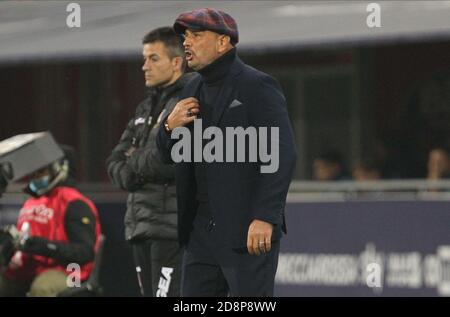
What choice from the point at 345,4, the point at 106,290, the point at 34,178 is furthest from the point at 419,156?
the point at 34,178

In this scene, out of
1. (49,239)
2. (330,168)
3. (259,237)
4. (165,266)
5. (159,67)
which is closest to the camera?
(259,237)

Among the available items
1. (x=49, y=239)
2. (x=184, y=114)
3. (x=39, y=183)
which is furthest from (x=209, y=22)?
(x=39, y=183)

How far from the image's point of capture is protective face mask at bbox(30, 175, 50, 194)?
10.5 m

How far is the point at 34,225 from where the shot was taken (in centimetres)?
1046

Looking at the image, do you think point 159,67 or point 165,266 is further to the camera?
point 159,67

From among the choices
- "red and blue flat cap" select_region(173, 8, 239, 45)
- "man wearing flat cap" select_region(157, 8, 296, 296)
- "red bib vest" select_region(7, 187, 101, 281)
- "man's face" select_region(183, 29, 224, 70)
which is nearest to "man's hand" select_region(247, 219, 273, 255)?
"man wearing flat cap" select_region(157, 8, 296, 296)

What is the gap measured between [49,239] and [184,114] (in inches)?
125

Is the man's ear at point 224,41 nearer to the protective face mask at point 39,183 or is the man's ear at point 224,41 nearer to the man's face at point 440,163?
the protective face mask at point 39,183

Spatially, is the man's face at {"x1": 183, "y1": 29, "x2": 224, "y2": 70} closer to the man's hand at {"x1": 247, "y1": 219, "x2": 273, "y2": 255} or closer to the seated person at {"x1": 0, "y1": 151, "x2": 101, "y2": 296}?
the man's hand at {"x1": 247, "y1": 219, "x2": 273, "y2": 255}

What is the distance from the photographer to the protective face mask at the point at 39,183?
10500 mm

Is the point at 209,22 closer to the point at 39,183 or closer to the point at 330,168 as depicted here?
the point at 39,183

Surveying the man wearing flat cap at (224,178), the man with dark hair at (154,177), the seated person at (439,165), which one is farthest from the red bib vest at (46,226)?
the seated person at (439,165)

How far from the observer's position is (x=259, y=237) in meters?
7.06

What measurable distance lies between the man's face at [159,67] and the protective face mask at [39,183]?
2.28 m
